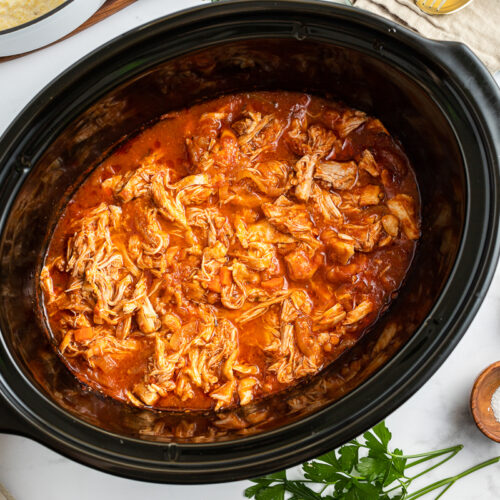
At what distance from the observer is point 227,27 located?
3.24m

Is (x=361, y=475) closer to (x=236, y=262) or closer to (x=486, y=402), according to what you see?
(x=486, y=402)

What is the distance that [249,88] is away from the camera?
3855 millimetres

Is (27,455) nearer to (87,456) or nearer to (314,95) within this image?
(87,456)

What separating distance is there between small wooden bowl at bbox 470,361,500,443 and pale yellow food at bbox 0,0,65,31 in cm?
349

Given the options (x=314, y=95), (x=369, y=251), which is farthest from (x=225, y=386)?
(x=314, y=95)

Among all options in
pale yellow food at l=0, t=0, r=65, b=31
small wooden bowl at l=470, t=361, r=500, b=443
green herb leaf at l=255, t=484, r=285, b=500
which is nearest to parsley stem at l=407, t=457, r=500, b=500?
small wooden bowl at l=470, t=361, r=500, b=443

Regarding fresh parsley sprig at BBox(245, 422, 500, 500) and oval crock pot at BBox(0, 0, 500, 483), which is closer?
oval crock pot at BBox(0, 0, 500, 483)

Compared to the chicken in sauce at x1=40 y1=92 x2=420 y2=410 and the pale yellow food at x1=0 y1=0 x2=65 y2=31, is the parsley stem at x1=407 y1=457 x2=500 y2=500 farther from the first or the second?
the pale yellow food at x1=0 y1=0 x2=65 y2=31

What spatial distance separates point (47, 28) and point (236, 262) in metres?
1.75

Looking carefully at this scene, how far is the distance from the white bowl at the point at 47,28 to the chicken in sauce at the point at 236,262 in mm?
928

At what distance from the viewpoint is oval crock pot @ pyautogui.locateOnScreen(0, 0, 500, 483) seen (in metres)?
2.98

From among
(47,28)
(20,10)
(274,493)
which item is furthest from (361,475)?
(20,10)

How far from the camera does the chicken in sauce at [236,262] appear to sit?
142 inches

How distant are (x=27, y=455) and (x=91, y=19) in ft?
8.62
